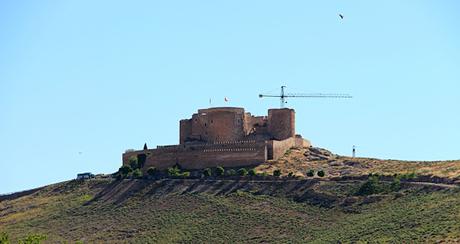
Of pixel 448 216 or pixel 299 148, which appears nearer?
pixel 448 216

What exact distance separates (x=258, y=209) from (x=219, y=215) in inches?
109

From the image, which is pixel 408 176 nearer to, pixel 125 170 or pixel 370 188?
pixel 370 188

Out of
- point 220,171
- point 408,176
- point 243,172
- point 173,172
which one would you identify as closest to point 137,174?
point 173,172

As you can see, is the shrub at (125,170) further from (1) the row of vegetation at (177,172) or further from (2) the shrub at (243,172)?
(2) the shrub at (243,172)

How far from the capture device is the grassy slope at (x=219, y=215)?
239 ft

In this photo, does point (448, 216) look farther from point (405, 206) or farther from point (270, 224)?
point (270, 224)

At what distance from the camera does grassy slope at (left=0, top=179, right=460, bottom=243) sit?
7275cm

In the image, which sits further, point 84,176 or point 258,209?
point 84,176

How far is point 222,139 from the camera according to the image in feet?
317

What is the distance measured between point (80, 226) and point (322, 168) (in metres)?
18.7

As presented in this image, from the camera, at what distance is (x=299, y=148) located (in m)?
97.4

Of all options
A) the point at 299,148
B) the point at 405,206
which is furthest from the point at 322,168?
the point at 405,206

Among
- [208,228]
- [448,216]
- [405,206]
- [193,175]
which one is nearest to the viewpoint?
[448,216]

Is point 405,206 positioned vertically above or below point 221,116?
below
